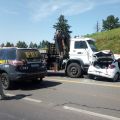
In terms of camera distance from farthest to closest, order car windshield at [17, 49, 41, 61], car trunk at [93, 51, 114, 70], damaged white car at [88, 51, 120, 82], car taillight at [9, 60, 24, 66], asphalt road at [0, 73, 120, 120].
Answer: car trunk at [93, 51, 114, 70]
damaged white car at [88, 51, 120, 82]
car windshield at [17, 49, 41, 61]
car taillight at [9, 60, 24, 66]
asphalt road at [0, 73, 120, 120]

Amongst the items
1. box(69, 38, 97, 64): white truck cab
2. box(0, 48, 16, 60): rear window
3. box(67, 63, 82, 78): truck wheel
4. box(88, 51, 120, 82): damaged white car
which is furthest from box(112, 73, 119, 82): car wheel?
box(0, 48, 16, 60): rear window

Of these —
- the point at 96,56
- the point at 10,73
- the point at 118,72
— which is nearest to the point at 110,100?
the point at 10,73

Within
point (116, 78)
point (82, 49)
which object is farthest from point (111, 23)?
point (116, 78)

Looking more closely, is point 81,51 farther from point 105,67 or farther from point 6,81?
point 6,81

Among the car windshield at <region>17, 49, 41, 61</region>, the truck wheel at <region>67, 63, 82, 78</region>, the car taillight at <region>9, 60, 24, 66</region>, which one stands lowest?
the truck wheel at <region>67, 63, 82, 78</region>

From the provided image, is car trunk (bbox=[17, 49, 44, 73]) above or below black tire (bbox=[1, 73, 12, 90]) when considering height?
above

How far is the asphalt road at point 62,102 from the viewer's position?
9.11 metres

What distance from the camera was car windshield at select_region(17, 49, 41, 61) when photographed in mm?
14355

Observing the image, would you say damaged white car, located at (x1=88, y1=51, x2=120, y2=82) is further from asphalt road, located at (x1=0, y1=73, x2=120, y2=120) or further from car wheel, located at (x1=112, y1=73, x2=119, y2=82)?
asphalt road, located at (x1=0, y1=73, x2=120, y2=120)

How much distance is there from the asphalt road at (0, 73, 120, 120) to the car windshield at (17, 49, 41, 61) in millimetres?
1311

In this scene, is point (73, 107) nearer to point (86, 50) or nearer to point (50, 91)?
point (50, 91)

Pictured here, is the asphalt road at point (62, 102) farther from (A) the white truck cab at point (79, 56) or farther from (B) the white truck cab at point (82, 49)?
(B) the white truck cab at point (82, 49)

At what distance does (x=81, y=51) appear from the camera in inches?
733

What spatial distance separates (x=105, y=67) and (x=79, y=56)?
2.14m
